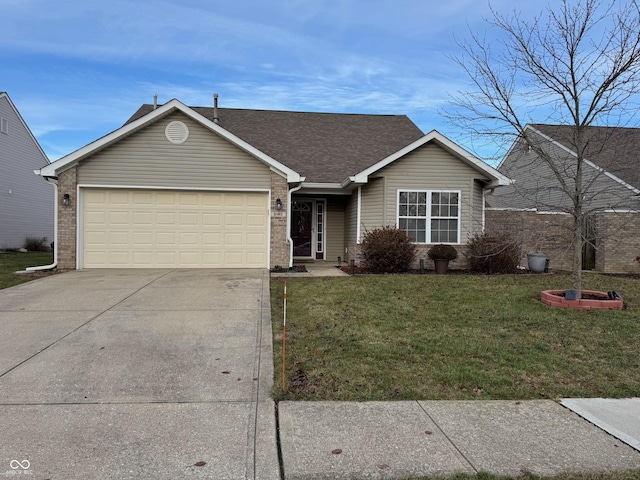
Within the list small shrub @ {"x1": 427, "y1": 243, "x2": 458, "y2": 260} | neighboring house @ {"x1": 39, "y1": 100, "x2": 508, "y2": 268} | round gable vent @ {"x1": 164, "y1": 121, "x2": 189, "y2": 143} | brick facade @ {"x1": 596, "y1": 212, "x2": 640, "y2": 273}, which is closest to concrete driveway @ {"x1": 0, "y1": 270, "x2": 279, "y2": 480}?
neighboring house @ {"x1": 39, "y1": 100, "x2": 508, "y2": 268}

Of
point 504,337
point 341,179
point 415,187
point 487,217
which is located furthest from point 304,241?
point 504,337

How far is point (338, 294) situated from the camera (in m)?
9.17

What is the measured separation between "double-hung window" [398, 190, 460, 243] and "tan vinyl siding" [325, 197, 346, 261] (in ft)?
10.2

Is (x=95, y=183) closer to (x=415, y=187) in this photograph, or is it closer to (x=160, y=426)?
(x=415, y=187)

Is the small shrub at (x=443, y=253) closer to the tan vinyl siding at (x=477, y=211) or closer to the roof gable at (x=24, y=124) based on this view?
the tan vinyl siding at (x=477, y=211)

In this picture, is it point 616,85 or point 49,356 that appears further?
point 616,85

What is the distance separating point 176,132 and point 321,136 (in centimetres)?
657

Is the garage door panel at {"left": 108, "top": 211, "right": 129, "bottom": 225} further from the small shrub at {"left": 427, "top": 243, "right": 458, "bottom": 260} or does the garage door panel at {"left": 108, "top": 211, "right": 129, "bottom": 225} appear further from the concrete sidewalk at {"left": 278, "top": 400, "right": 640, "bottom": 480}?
the concrete sidewalk at {"left": 278, "top": 400, "right": 640, "bottom": 480}

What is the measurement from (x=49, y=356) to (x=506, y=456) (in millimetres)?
5184

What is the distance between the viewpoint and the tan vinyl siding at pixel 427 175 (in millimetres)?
13766

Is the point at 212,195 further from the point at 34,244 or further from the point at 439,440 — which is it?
the point at 34,244

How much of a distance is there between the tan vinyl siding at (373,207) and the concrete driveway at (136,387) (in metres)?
6.17

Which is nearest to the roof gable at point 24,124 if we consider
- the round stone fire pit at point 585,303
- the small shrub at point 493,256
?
the small shrub at point 493,256

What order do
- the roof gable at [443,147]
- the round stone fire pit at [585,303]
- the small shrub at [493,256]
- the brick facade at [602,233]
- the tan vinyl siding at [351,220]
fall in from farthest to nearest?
the brick facade at [602,233] < the tan vinyl siding at [351,220] < the roof gable at [443,147] < the small shrub at [493,256] < the round stone fire pit at [585,303]
